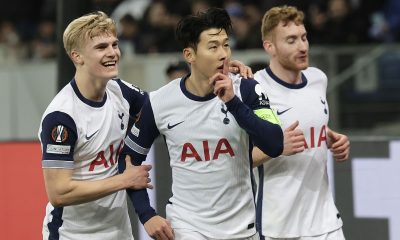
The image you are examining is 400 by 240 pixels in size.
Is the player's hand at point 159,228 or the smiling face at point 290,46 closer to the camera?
the player's hand at point 159,228

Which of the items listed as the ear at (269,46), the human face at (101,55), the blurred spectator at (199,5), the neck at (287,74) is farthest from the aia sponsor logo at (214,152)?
the blurred spectator at (199,5)

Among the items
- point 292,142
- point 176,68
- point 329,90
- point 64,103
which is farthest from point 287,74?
point 329,90

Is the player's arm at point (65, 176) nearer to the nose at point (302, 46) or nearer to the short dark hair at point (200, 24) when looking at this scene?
the short dark hair at point (200, 24)

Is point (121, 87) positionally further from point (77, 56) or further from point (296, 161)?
point (296, 161)

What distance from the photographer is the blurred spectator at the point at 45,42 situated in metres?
16.7

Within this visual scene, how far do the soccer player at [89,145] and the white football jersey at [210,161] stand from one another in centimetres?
27

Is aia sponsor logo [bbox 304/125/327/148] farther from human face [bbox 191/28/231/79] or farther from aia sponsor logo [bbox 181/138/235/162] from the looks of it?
human face [bbox 191/28/231/79]

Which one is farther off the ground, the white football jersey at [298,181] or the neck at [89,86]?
the neck at [89,86]

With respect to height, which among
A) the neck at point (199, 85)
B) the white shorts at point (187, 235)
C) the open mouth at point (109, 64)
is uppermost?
the open mouth at point (109, 64)

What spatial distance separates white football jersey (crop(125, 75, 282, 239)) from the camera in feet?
20.4

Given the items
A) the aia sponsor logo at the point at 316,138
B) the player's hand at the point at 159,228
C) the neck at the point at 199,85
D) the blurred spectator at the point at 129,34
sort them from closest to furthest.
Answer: the player's hand at the point at 159,228, the neck at the point at 199,85, the aia sponsor logo at the point at 316,138, the blurred spectator at the point at 129,34

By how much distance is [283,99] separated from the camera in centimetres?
721

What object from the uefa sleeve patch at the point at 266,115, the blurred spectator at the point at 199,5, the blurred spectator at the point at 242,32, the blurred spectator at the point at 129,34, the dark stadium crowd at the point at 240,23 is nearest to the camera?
the uefa sleeve patch at the point at 266,115

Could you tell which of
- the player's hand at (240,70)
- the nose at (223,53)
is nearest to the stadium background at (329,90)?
the player's hand at (240,70)
